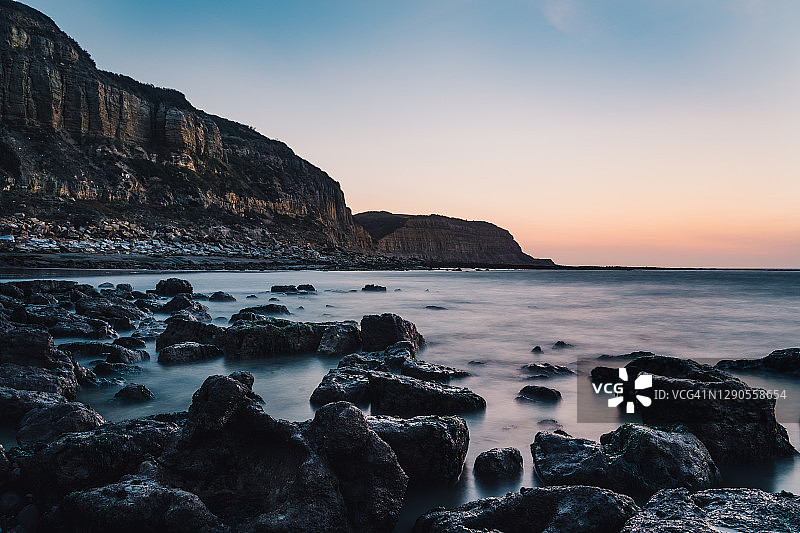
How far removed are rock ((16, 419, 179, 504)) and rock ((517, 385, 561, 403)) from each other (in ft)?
14.2

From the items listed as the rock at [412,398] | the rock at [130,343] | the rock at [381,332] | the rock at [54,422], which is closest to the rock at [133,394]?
the rock at [54,422]

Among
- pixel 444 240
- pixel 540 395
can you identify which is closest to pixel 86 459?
pixel 540 395

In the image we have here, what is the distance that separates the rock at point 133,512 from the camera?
8.63 feet

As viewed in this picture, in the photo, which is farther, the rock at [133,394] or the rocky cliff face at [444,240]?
the rocky cliff face at [444,240]

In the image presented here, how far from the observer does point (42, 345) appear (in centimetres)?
584

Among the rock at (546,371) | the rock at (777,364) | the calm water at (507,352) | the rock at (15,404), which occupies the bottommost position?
the calm water at (507,352)

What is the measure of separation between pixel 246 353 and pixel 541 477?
572cm

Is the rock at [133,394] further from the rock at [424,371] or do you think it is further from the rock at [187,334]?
the rock at [424,371]

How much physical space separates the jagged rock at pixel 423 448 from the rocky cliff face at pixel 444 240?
113927 millimetres

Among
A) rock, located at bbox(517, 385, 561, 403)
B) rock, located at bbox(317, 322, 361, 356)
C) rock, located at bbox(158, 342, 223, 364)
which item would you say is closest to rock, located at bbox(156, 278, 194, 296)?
rock, located at bbox(158, 342, 223, 364)

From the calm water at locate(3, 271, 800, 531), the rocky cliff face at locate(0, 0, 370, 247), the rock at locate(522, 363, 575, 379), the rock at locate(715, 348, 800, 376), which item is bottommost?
the calm water at locate(3, 271, 800, 531)

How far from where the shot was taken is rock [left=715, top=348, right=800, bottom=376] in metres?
7.41

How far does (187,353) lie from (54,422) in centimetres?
374

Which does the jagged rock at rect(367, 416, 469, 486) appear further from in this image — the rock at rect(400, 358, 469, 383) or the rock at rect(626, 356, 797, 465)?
the rock at rect(400, 358, 469, 383)
